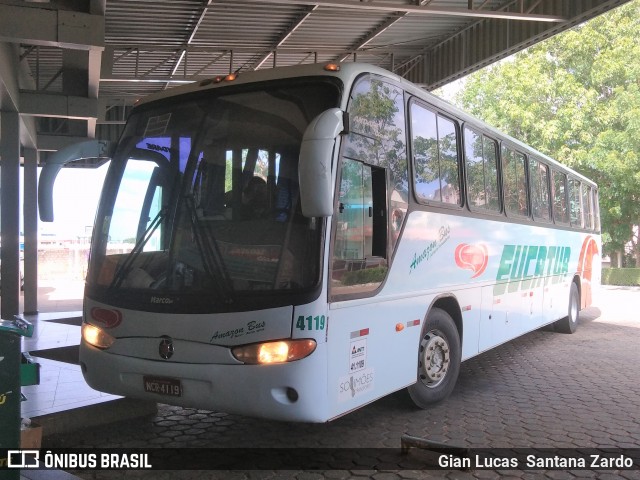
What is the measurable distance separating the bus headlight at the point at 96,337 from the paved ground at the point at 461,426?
0.89 metres

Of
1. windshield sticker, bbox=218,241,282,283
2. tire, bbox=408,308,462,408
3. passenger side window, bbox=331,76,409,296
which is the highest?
passenger side window, bbox=331,76,409,296

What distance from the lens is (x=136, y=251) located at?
4680 millimetres

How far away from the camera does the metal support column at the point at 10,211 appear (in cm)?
1192

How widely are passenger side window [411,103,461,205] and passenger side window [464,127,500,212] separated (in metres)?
0.35

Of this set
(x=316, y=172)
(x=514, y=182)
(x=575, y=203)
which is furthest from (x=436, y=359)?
(x=575, y=203)

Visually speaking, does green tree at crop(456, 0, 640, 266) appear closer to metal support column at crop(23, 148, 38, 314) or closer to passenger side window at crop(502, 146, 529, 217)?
passenger side window at crop(502, 146, 529, 217)

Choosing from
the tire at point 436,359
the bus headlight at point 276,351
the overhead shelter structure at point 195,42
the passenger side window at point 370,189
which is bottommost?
the tire at point 436,359

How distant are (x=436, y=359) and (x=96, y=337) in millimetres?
3251

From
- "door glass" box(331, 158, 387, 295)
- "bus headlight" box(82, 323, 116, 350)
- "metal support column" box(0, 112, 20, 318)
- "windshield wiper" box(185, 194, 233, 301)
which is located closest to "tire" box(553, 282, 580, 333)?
"door glass" box(331, 158, 387, 295)

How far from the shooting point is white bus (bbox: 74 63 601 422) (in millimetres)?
4109

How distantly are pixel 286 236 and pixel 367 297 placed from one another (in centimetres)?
91

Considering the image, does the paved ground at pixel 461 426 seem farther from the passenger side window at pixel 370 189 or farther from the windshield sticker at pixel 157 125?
the windshield sticker at pixel 157 125

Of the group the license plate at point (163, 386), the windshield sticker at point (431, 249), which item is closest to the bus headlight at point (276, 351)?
the license plate at point (163, 386)

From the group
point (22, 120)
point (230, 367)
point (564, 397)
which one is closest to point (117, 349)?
point (230, 367)
